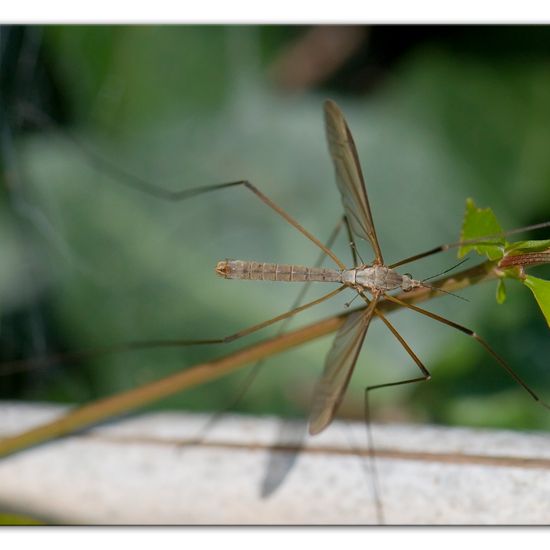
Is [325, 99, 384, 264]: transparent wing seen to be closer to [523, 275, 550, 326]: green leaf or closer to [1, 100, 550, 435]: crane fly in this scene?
[1, 100, 550, 435]: crane fly

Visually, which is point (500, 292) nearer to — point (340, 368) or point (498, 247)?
point (498, 247)

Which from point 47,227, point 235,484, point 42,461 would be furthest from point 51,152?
point 235,484

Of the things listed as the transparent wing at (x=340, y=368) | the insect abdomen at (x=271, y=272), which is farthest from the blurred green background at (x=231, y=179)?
the transparent wing at (x=340, y=368)

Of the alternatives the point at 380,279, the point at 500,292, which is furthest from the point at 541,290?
the point at 380,279

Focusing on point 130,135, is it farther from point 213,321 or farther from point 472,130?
point 472,130

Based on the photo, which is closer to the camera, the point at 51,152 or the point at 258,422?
the point at 258,422

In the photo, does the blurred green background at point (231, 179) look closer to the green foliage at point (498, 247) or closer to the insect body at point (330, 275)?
the insect body at point (330, 275)
